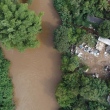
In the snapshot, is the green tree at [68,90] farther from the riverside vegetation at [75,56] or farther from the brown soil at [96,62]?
the brown soil at [96,62]

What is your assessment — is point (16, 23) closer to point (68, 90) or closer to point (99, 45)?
point (68, 90)

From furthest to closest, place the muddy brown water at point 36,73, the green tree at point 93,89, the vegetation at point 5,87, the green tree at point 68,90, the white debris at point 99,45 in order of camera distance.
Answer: the muddy brown water at point 36,73
the vegetation at point 5,87
the white debris at point 99,45
the green tree at point 68,90
the green tree at point 93,89

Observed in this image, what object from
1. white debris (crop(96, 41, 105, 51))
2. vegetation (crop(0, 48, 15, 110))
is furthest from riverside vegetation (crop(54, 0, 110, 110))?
vegetation (crop(0, 48, 15, 110))

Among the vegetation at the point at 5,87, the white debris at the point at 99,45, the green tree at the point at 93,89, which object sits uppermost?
the white debris at the point at 99,45

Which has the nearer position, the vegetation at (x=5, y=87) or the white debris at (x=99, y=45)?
the white debris at (x=99, y=45)

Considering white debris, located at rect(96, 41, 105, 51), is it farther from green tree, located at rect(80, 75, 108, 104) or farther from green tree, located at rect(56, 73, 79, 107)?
green tree, located at rect(56, 73, 79, 107)

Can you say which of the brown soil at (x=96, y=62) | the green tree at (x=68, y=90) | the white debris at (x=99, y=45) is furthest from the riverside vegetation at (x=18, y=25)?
the white debris at (x=99, y=45)
